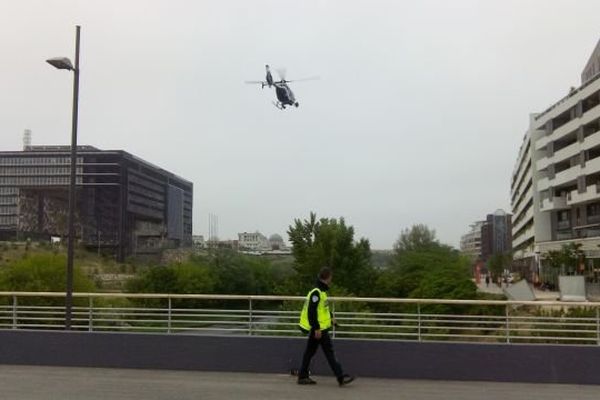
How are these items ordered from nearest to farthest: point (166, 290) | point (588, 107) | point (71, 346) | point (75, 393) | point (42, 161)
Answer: point (75, 393)
point (71, 346)
point (166, 290)
point (588, 107)
point (42, 161)

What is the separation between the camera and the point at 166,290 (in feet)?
139

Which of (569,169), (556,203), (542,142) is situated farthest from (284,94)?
(542,142)

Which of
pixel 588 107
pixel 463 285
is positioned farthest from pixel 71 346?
pixel 588 107

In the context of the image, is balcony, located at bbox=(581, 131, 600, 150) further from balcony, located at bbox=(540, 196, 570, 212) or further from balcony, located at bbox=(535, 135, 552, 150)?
balcony, located at bbox=(535, 135, 552, 150)

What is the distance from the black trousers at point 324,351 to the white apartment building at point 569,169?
57.2m

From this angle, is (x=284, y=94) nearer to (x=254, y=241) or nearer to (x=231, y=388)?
(x=231, y=388)

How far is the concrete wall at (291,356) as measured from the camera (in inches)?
388

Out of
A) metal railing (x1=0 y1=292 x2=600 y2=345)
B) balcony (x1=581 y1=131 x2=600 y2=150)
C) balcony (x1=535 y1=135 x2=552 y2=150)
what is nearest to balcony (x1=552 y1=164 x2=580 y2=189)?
balcony (x1=581 y1=131 x2=600 y2=150)

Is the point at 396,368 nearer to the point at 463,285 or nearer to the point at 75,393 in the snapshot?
the point at 75,393

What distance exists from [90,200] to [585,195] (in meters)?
66.0

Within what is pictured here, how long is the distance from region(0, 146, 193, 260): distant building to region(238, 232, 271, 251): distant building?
384 inches

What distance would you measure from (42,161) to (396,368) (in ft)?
293

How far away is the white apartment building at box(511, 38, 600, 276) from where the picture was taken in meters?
62.6

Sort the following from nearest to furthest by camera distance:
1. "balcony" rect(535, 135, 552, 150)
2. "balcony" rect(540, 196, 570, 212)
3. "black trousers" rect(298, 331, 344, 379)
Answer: "black trousers" rect(298, 331, 344, 379)
"balcony" rect(540, 196, 570, 212)
"balcony" rect(535, 135, 552, 150)
